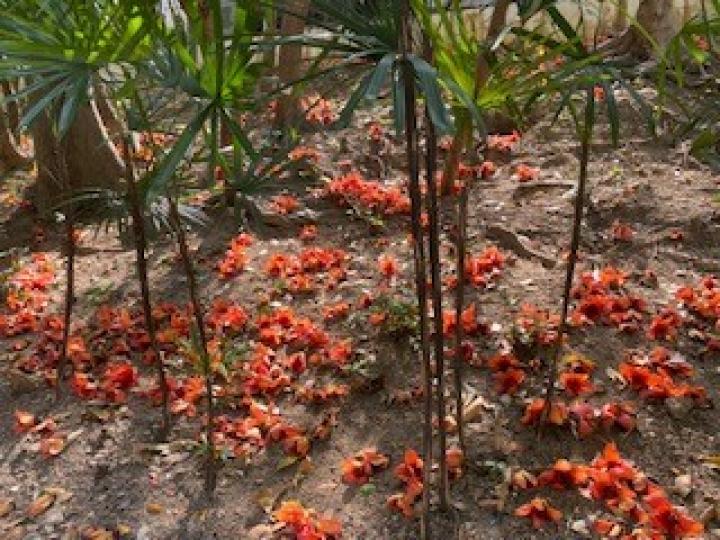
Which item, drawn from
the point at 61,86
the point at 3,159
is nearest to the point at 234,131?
the point at 61,86

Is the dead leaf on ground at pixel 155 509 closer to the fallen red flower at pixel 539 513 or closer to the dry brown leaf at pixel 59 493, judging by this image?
the dry brown leaf at pixel 59 493

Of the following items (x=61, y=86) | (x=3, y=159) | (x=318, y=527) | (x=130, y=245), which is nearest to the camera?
(x=61, y=86)

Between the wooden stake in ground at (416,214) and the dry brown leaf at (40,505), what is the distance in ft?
5.19

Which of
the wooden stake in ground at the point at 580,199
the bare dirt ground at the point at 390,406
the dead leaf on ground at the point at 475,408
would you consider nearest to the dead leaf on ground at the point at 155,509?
the bare dirt ground at the point at 390,406

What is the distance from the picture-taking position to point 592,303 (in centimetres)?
369

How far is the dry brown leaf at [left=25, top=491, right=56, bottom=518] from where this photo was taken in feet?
10.2

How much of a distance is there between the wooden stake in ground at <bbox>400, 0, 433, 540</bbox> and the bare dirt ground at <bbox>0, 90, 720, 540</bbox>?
41 cm

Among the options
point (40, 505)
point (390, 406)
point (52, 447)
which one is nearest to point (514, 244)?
point (390, 406)

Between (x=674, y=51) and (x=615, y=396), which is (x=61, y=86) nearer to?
(x=674, y=51)

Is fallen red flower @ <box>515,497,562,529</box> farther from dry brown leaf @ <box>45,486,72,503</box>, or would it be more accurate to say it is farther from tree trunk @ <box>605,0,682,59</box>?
tree trunk @ <box>605,0,682,59</box>

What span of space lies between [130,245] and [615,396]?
11.7ft

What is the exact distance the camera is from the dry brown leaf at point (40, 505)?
3.10 metres

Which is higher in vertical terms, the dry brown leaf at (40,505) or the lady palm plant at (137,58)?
the lady palm plant at (137,58)

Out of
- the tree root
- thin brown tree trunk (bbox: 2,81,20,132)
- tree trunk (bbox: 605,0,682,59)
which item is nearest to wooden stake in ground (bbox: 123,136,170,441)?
the tree root
